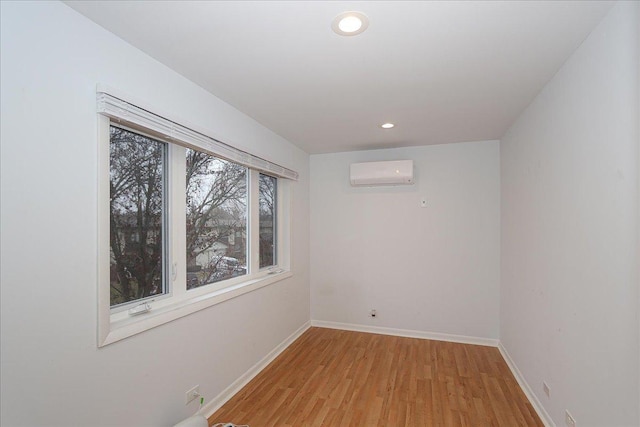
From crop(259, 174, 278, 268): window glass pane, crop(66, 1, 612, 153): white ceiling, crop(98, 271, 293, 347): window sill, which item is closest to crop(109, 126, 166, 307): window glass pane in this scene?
crop(98, 271, 293, 347): window sill

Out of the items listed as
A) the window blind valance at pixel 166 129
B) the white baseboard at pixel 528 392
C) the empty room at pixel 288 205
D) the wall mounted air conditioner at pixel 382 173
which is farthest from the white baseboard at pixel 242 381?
the white baseboard at pixel 528 392

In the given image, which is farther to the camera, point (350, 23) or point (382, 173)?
point (382, 173)

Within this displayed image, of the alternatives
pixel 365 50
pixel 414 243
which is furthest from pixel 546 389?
pixel 365 50

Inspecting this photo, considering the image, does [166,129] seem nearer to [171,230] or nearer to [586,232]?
[171,230]

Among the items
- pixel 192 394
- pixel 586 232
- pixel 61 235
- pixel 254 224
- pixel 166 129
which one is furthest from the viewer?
pixel 254 224

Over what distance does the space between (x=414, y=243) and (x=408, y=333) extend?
1162 millimetres

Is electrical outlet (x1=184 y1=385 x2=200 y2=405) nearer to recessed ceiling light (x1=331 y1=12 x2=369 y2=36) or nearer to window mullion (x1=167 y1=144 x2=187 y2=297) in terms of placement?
window mullion (x1=167 y1=144 x2=187 y2=297)

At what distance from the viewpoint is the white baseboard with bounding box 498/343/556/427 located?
2.13 meters

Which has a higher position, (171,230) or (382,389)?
(171,230)

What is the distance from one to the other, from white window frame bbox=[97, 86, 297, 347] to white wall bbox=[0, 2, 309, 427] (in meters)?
0.05

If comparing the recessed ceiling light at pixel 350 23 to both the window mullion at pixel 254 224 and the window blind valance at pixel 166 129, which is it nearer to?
the window blind valance at pixel 166 129

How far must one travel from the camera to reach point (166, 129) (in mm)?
1857

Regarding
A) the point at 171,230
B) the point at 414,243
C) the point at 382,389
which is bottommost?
the point at 382,389

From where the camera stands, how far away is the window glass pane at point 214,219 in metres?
2.35
